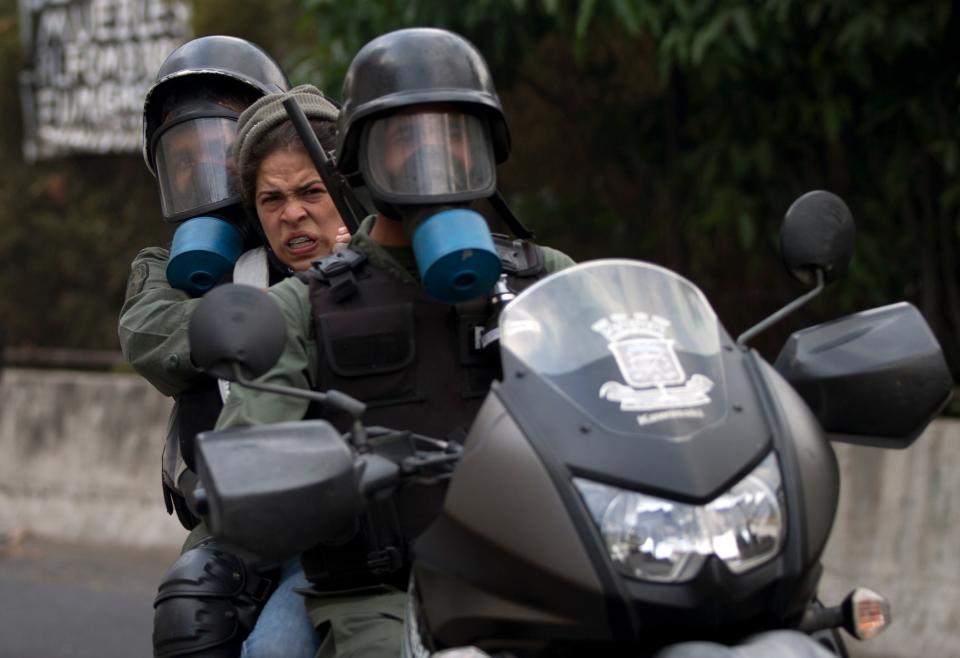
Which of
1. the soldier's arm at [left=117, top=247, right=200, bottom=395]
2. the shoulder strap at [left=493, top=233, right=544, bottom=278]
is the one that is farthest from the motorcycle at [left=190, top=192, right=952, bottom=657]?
the soldier's arm at [left=117, top=247, right=200, bottom=395]

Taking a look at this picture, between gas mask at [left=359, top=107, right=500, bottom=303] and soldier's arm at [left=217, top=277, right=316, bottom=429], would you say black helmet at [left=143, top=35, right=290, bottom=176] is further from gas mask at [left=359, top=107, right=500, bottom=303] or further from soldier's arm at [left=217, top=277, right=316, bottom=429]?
gas mask at [left=359, top=107, right=500, bottom=303]

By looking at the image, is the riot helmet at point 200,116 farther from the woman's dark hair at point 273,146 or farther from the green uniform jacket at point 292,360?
the green uniform jacket at point 292,360

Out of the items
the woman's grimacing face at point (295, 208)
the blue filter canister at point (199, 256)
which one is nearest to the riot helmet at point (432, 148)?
the woman's grimacing face at point (295, 208)

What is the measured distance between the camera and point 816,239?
2736 millimetres

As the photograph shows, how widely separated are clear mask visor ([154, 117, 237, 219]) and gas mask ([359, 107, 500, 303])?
1427mm

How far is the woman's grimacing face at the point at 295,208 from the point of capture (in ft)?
12.5

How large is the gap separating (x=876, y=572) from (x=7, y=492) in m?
5.71

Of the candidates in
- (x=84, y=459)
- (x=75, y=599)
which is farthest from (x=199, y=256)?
(x=84, y=459)

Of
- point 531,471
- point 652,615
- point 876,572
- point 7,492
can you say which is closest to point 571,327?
point 531,471

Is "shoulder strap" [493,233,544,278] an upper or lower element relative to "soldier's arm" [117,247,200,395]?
upper

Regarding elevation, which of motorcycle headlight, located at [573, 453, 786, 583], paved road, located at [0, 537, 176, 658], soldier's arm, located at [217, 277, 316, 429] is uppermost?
soldier's arm, located at [217, 277, 316, 429]

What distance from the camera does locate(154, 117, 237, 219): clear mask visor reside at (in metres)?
4.14

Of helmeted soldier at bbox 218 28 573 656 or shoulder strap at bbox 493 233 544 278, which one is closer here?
helmeted soldier at bbox 218 28 573 656

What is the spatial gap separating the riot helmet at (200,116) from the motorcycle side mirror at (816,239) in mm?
1803
